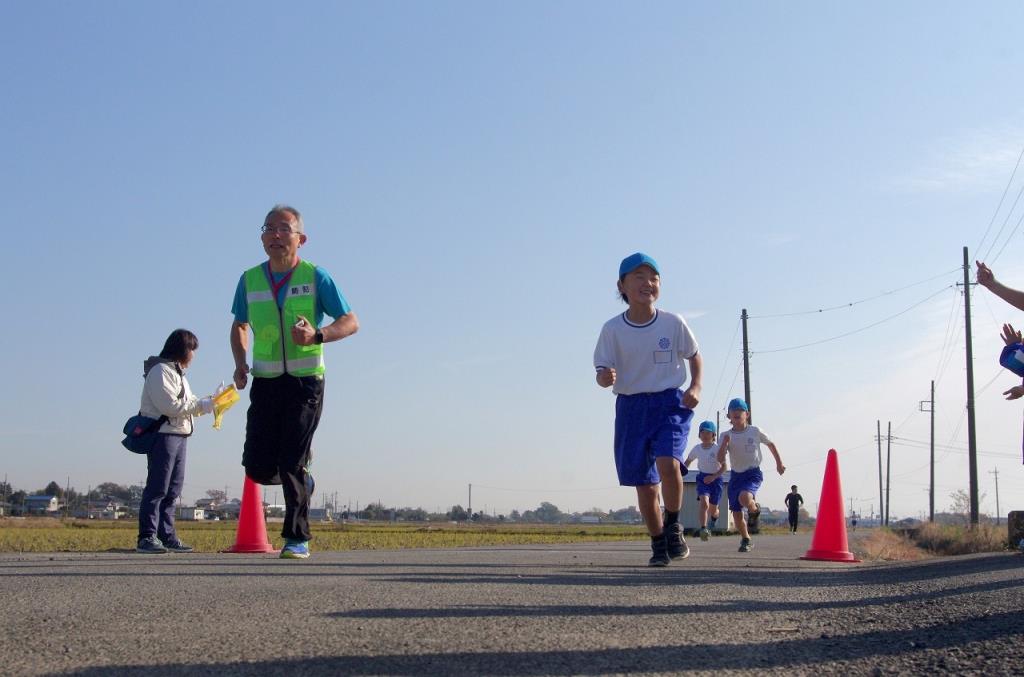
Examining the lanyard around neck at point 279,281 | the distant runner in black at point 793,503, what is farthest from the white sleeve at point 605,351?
the distant runner in black at point 793,503

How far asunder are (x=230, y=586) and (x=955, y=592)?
3.36m

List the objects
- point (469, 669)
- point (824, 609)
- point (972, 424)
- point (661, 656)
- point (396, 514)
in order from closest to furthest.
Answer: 1. point (469, 669)
2. point (661, 656)
3. point (824, 609)
4. point (972, 424)
5. point (396, 514)

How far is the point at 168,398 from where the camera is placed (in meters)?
8.38

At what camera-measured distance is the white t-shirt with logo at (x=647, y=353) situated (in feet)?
22.7

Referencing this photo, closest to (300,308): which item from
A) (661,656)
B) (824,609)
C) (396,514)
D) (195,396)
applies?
(195,396)

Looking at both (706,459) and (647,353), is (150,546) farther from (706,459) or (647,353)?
(706,459)

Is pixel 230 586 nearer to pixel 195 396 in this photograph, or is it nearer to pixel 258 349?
pixel 258 349

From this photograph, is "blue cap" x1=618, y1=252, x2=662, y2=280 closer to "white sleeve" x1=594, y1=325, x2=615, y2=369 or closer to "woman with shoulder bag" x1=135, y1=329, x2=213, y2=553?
"white sleeve" x1=594, y1=325, x2=615, y2=369

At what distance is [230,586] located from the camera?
15.6 feet

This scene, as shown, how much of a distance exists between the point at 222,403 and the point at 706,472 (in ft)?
27.1

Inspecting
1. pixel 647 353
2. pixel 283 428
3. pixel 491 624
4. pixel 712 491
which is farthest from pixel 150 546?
pixel 712 491

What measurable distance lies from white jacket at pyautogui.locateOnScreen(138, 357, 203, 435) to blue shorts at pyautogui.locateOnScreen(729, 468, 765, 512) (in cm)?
604

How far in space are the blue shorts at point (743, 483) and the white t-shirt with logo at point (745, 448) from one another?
0.06 m

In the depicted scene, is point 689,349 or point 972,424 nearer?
point 689,349
